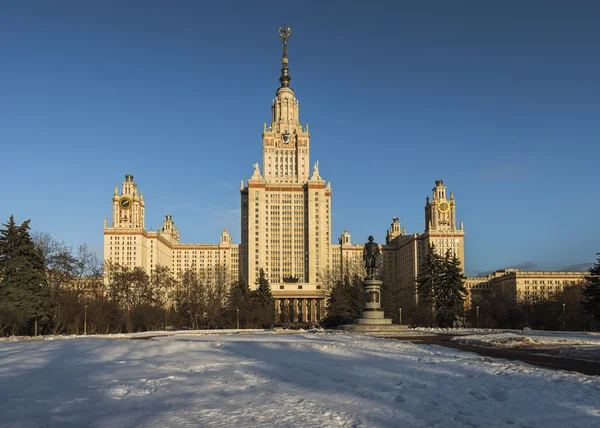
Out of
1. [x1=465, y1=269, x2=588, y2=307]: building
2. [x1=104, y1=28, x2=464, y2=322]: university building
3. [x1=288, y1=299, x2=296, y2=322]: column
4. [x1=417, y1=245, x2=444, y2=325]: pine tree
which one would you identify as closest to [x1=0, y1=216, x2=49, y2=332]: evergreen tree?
[x1=417, y1=245, x2=444, y2=325]: pine tree

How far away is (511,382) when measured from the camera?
1291 cm

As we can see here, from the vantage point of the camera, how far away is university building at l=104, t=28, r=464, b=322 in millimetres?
145750

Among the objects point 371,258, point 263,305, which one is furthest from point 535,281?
point 371,258

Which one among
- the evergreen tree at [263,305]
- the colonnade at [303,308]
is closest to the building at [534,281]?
the colonnade at [303,308]

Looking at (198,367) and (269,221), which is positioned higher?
(269,221)

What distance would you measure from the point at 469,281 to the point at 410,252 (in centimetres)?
2972

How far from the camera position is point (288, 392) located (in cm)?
1154

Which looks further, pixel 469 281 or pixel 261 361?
pixel 469 281

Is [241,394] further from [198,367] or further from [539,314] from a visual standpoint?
[539,314]

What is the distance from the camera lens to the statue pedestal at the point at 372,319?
37000 mm

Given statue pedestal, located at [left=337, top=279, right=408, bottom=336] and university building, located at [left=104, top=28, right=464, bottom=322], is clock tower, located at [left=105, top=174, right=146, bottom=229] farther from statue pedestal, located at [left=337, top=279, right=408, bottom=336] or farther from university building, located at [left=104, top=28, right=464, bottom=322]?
statue pedestal, located at [left=337, top=279, right=408, bottom=336]

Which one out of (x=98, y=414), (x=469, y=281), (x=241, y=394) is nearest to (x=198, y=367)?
(x=241, y=394)

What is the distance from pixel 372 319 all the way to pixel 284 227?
115655mm

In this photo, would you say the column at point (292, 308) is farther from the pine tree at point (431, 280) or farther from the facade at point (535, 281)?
the pine tree at point (431, 280)
